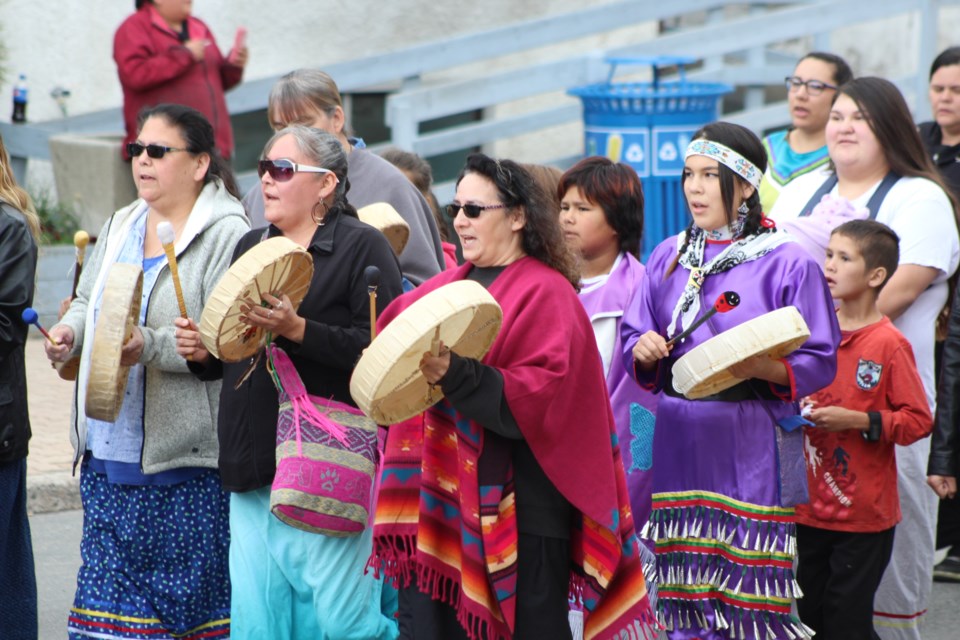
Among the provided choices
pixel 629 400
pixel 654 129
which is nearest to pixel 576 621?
pixel 629 400

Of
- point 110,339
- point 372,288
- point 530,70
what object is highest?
point 530,70

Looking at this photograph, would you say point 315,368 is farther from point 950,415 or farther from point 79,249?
point 950,415

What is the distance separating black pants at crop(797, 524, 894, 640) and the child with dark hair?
2.40 ft

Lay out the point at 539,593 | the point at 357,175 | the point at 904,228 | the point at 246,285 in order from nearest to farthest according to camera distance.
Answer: the point at 539,593 < the point at 246,285 < the point at 904,228 < the point at 357,175

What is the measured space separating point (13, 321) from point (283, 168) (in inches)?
41.9

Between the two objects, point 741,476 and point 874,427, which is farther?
point 874,427

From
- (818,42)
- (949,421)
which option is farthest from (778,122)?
(949,421)

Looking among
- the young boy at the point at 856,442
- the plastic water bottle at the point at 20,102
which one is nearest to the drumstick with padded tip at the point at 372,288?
the young boy at the point at 856,442

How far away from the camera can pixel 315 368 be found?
4566 millimetres

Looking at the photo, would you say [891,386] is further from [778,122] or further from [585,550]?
[778,122]

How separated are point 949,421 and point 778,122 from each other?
6.82m

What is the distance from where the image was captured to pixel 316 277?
456cm

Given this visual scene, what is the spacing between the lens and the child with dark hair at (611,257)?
504 centimetres

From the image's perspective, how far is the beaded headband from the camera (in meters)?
4.55
